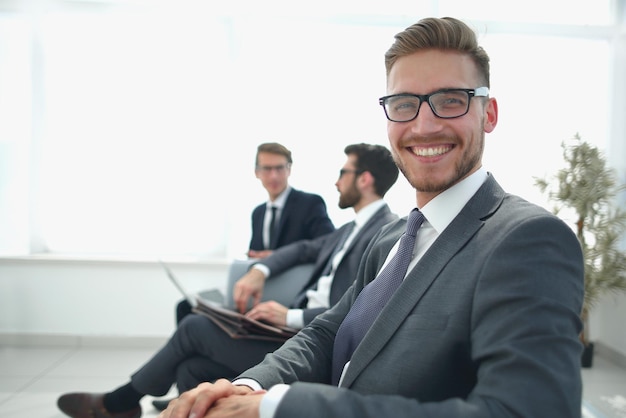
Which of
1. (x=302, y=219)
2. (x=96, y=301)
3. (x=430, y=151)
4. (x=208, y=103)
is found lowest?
(x=96, y=301)

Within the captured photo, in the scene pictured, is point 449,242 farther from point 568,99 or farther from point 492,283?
point 568,99

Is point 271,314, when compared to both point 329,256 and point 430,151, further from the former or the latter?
point 430,151

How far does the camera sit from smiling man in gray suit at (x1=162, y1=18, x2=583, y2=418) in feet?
Answer: 2.95

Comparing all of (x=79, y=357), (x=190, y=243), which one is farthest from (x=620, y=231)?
(x=79, y=357)

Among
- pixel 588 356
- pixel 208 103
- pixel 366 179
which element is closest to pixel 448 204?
pixel 366 179

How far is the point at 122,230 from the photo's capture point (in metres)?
5.19

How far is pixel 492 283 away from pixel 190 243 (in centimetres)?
448

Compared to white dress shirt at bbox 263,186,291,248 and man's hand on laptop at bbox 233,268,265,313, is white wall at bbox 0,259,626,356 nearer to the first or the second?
white dress shirt at bbox 263,186,291,248

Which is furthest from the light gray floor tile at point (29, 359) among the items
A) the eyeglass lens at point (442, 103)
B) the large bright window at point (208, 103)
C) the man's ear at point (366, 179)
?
the eyeglass lens at point (442, 103)

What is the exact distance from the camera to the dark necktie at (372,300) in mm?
1294

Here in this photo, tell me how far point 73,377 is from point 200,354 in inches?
73.7

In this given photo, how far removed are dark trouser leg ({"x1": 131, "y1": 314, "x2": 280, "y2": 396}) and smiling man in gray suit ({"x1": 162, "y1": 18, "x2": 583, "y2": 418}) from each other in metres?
1.20

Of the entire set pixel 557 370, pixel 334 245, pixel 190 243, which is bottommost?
pixel 190 243

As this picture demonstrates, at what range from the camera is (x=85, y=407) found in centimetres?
286
